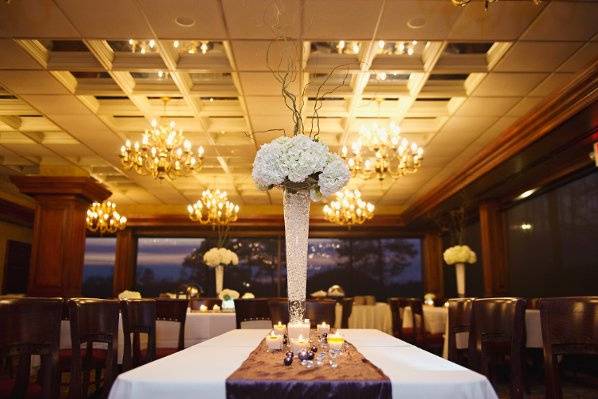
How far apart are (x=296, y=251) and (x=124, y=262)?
1199cm

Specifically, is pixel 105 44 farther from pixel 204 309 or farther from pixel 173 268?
→ pixel 173 268

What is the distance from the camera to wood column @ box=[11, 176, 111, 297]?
8031 millimetres

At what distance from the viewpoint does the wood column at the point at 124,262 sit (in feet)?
42.4

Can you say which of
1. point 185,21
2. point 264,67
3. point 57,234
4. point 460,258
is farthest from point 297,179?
point 57,234

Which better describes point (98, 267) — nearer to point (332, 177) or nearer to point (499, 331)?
point (499, 331)

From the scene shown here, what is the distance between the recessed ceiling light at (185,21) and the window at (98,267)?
12375mm

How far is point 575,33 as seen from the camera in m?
4.45

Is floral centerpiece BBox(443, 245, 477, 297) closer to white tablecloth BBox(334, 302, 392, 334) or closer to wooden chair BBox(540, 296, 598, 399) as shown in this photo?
white tablecloth BBox(334, 302, 392, 334)

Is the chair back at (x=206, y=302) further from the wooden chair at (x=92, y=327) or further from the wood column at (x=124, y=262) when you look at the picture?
the wood column at (x=124, y=262)

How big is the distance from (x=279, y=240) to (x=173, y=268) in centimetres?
337

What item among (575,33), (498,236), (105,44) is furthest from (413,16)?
(498,236)

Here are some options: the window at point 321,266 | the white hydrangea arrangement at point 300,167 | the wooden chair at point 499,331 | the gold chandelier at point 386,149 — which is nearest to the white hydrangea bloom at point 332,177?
the white hydrangea arrangement at point 300,167

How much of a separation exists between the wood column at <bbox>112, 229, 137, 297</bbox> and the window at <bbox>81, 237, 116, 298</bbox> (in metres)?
2.57

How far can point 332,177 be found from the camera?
1.99 m
